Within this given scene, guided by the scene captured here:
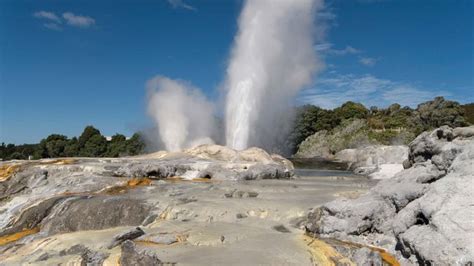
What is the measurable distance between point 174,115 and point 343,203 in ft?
101

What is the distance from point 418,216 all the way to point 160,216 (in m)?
7.27

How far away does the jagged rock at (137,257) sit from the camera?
326 inches

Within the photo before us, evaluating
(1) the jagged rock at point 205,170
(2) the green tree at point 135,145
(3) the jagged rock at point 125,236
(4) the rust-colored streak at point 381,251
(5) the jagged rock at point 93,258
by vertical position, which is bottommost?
(4) the rust-colored streak at point 381,251

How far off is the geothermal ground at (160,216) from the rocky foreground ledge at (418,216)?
1.00 metres

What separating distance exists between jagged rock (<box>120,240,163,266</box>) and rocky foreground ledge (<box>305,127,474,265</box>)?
417cm

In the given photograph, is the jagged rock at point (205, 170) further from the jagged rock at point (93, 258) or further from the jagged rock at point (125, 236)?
the jagged rock at point (93, 258)

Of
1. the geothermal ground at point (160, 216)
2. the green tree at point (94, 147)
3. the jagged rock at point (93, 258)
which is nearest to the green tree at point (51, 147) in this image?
the green tree at point (94, 147)

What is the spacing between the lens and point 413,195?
1085cm

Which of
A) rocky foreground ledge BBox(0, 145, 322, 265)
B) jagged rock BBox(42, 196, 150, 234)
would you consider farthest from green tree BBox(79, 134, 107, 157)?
jagged rock BBox(42, 196, 150, 234)

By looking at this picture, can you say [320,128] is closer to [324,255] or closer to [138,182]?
[138,182]

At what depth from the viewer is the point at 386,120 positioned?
7194 centimetres

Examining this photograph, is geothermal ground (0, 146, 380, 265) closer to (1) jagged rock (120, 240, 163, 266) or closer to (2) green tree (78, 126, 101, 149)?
(1) jagged rock (120, 240, 163, 266)

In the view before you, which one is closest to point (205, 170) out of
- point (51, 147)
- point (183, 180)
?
point (183, 180)

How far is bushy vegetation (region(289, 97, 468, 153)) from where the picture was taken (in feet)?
207
